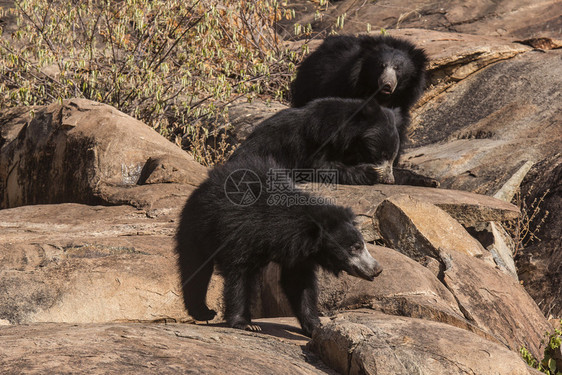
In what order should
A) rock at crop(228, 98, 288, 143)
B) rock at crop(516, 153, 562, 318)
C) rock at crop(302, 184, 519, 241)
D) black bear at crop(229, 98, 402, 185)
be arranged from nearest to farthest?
rock at crop(302, 184, 519, 241) → black bear at crop(229, 98, 402, 185) → rock at crop(516, 153, 562, 318) → rock at crop(228, 98, 288, 143)

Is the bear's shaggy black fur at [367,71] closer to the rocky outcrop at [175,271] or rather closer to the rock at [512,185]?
the rocky outcrop at [175,271]

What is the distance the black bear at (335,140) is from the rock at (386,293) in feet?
4.53

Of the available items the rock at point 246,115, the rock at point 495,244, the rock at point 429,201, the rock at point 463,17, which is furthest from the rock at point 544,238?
the rock at point 463,17

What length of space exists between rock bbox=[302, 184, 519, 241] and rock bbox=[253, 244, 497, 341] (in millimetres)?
786

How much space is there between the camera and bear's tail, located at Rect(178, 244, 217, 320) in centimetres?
445

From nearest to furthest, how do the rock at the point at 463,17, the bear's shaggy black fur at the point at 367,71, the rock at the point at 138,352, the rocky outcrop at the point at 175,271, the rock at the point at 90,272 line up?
the rock at the point at 138,352
the rocky outcrop at the point at 175,271
the rock at the point at 90,272
the bear's shaggy black fur at the point at 367,71
the rock at the point at 463,17

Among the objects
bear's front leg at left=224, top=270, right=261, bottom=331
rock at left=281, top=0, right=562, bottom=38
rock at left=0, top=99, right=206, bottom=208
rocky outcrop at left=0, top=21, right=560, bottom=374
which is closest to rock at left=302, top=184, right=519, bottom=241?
rocky outcrop at left=0, top=21, right=560, bottom=374

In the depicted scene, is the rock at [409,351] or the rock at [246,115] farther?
the rock at [246,115]

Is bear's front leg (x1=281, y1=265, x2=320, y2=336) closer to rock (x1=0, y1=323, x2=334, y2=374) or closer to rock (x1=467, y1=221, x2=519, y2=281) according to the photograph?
rock (x1=0, y1=323, x2=334, y2=374)

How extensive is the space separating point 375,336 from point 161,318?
166 cm

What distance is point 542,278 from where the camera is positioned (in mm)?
6914

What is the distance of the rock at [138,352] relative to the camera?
237 cm

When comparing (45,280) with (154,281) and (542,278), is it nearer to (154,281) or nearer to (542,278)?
(154,281)

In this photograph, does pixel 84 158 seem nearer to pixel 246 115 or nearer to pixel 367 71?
pixel 367 71
